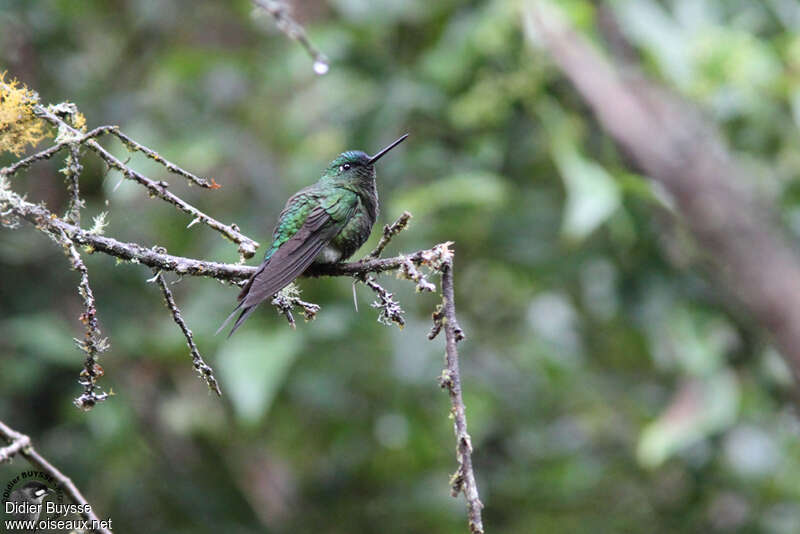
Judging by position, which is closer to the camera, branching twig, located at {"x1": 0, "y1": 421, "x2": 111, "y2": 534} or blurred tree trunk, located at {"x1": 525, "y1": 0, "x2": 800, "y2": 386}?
branching twig, located at {"x1": 0, "y1": 421, "x2": 111, "y2": 534}

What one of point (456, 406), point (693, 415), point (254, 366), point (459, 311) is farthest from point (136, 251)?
point (459, 311)

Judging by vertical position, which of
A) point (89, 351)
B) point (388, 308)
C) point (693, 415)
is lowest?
point (89, 351)

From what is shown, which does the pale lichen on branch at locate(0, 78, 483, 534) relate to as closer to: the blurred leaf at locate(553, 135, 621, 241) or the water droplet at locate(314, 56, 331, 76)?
the water droplet at locate(314, 56, 331, 76)

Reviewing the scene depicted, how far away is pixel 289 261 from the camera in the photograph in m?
2.42

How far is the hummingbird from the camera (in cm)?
260

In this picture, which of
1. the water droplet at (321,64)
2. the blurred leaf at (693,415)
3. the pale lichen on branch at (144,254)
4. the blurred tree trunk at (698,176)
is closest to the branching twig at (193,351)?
the pale lichen on branch at (144,254)

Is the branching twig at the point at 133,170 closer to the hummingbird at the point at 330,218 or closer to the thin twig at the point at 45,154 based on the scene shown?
the thin twig at the point at 45,154

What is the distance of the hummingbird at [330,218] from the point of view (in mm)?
2596

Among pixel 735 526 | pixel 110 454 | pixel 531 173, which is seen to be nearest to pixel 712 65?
pixel 531 173

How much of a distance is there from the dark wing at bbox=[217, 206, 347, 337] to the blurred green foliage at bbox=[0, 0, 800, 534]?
2090 millimetres

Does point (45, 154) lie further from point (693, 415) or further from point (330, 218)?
point (693, 415)

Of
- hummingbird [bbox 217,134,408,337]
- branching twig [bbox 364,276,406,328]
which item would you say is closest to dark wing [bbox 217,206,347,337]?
hummingbird [bbox 217,134,408,337]

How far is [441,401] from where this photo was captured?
550 centimetres

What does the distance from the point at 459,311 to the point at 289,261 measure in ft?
11.8
